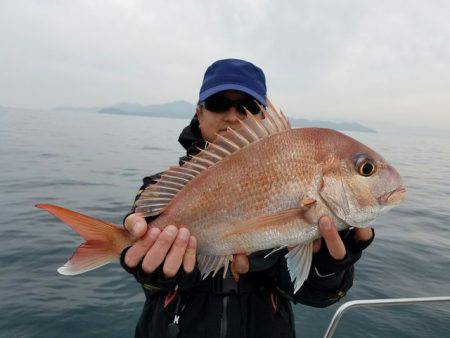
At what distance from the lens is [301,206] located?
252 centimetres

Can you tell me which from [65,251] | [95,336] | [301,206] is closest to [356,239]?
[301,206]

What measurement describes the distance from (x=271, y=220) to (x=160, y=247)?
2.86ft

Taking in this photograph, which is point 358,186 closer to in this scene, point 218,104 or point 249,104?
point 249,104

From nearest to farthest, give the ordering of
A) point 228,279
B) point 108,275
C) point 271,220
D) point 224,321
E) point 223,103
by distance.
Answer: point 271,220 < point 224,321 < point 228,279 < point 223,103 < point 108,275

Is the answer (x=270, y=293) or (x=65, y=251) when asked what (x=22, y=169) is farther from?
(x=270, y=293)

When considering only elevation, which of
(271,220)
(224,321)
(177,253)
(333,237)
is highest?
(271,220)

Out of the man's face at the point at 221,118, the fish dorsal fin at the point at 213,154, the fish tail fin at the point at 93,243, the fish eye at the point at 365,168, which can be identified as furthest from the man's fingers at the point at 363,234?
the fish tail fin at the point at 93,243

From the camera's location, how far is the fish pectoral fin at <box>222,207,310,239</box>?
8.27 ft

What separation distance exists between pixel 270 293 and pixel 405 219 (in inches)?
481

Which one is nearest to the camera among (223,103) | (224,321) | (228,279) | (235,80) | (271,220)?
(271,220)

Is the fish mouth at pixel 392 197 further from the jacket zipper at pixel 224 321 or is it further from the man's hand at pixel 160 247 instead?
the jacket zipper at pixel 224 321

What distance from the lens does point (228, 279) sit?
3.16m

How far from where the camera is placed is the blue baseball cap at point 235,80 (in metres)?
3.49

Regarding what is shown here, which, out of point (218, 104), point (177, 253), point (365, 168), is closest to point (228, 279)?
point (177, 253)
